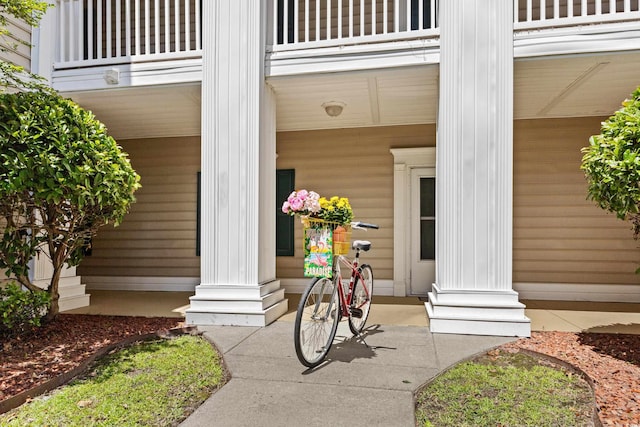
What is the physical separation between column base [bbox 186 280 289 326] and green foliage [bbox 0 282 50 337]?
52.3 inches

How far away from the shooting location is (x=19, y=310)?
344 cm

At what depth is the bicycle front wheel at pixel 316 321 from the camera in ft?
9.19

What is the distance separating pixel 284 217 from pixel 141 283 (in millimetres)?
2716

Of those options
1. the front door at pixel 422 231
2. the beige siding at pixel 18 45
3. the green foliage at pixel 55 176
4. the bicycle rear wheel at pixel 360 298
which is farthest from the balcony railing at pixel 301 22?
the bicycle rear wheel at pixel 360 298

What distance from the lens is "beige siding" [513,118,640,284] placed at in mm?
5492

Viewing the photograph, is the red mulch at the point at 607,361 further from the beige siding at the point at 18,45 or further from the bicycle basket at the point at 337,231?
the beige siding at the point at 18,45

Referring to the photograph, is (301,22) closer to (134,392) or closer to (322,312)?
(322,312)

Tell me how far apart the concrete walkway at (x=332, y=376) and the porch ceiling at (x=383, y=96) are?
107 inches

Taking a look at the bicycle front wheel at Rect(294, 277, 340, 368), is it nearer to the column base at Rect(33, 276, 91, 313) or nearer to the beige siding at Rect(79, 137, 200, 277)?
the column base at Rect(33, 276, 91, 313)

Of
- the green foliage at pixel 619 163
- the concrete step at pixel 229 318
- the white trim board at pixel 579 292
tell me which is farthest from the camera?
the white trim board at pixel 579 292

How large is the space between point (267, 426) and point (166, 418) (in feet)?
1.92

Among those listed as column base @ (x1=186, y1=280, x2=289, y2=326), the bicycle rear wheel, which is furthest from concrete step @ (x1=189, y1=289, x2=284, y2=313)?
the bicycle rear wheel

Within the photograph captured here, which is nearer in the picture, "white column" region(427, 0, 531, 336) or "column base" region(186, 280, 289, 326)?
"white column" region(427, 0, 531, 336)

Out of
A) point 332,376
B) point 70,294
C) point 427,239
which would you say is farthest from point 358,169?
point 70,294
